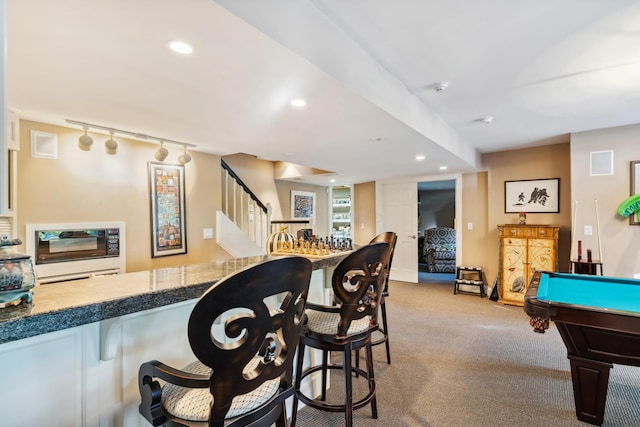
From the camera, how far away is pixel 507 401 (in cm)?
228

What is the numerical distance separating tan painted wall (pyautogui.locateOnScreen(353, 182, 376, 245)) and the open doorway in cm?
136

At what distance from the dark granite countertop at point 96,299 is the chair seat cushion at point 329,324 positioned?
0.61 metres

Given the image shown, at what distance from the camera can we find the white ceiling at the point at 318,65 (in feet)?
4.70

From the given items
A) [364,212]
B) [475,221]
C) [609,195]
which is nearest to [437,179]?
[475,221]

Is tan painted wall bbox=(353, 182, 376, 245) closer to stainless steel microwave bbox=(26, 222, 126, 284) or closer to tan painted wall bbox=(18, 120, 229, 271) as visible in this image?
tan painted wall bbox=(18, 120, 229, 271)

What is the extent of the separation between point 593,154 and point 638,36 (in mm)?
2636

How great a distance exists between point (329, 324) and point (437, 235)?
629cm

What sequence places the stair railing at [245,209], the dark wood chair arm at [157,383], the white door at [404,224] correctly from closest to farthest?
the dark wood chair arm at [157,383], the stair railing at [245,209], the white door at [404,224]

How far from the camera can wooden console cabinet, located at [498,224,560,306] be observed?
4.51 meters

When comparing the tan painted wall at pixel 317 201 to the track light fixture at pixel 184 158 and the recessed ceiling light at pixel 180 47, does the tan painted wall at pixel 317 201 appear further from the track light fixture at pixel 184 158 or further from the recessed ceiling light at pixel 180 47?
the recessed ceiling light at pixel 180 47

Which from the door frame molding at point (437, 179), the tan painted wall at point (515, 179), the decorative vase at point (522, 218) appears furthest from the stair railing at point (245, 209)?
the decorative vase at point (522, 218)

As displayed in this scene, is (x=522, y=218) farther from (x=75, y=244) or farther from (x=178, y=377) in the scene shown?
(x=75, y=244)

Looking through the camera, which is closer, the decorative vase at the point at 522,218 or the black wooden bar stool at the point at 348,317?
the black wooden bar stool at the point at 348,317

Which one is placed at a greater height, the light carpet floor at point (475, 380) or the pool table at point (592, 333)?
the pool table at point (592, 333)
